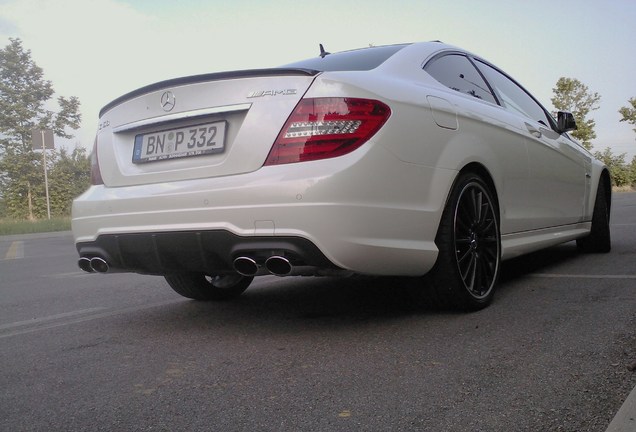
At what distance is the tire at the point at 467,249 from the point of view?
3100 millimetres

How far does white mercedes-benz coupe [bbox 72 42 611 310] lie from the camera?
8.73 ft

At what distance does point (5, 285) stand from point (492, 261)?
174 inches

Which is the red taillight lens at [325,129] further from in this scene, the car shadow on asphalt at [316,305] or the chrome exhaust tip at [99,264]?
the chrome exhaust tip at [99,264]

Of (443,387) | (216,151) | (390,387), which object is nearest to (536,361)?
(443,387)

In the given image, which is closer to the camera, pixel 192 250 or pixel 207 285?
pixel 192 250

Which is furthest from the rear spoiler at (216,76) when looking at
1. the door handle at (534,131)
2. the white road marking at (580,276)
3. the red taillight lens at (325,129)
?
the white road marking at (580,276)

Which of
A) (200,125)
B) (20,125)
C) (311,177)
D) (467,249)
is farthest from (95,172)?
(20,125)

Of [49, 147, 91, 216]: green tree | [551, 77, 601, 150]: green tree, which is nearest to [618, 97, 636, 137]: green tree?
[551, 77, 601, 150]: green tree

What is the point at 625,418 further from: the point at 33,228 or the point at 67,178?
the point at 67,178

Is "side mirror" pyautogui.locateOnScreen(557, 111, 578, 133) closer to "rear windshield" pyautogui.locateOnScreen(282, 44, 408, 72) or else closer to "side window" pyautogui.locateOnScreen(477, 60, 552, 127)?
"side window" pyautogui.locateOnScreen(477, 60, 552, 127)

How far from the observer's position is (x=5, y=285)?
5645mm

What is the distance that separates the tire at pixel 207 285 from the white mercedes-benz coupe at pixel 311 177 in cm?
74

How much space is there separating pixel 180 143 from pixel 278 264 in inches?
32.4

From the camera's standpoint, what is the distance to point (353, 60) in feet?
11.3
